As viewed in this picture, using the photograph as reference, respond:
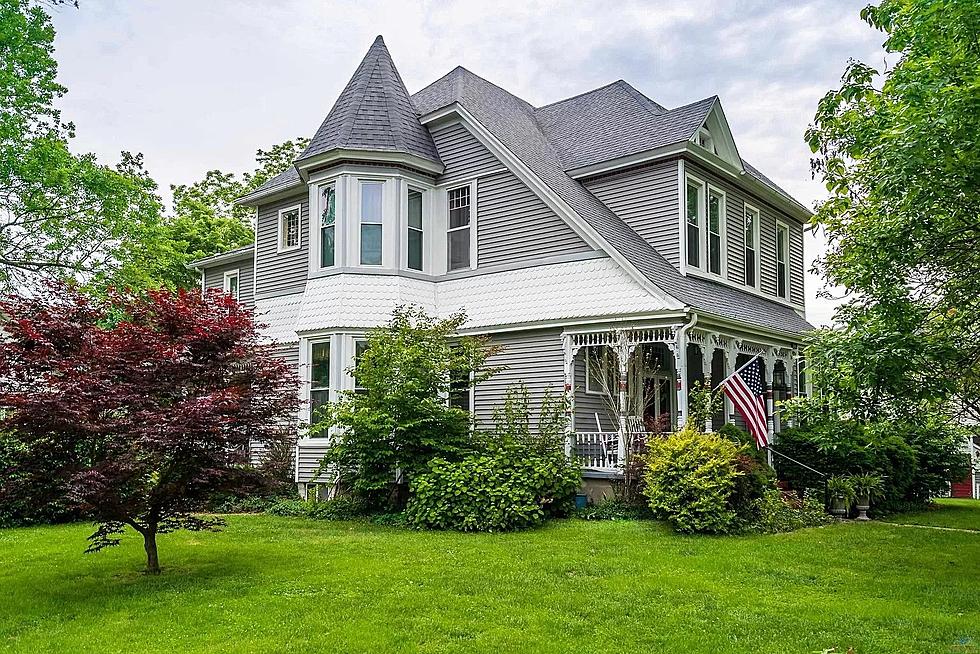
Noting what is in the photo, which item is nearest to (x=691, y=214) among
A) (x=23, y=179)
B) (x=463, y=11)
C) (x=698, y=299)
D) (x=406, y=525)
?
(x=698, y=299)

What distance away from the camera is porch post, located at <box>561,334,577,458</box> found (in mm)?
15141

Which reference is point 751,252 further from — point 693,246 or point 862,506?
point 862,506

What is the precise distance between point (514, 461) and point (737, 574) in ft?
16.1

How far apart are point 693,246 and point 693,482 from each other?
6.24 m

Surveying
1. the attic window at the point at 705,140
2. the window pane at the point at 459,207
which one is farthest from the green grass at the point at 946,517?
the window pane at the point at 459,207

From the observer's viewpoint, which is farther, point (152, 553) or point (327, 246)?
point (327, 246)

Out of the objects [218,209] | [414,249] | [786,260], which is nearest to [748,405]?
[414,249]

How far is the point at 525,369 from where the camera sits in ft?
53.2

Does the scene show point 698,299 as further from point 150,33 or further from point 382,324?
point 150,33

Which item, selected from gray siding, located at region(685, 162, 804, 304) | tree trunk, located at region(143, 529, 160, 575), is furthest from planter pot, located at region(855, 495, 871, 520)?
tree trunk, located at region(143, 529, 160, 575)

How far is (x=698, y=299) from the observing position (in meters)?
15.3

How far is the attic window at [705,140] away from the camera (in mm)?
17628

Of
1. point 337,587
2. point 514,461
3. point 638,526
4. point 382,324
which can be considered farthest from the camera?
point 382,324

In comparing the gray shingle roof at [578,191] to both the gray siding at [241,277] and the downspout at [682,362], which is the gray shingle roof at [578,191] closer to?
the downspout at [682,362]
